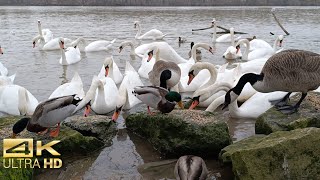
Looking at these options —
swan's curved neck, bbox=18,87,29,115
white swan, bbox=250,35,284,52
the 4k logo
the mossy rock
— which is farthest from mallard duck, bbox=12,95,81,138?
white swan, bbox=250,35,284,52

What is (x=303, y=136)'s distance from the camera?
14.0 ft

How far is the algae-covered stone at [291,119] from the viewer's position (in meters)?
5.26

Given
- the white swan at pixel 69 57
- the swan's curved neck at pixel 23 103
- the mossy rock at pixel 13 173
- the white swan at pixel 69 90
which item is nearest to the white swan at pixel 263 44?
the white swan at pixel 69 57

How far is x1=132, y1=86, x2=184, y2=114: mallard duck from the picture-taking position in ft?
18.3

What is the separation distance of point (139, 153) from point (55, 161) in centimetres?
109

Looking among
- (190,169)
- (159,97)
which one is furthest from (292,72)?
(190,169)

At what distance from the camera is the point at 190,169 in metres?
4.18

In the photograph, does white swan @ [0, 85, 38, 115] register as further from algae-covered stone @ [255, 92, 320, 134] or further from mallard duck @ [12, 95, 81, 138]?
algae-covered stone @ [255, 92, 320, 134]

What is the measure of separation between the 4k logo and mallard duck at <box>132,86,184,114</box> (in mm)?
1529

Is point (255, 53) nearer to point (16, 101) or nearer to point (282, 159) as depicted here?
point (16, 101)

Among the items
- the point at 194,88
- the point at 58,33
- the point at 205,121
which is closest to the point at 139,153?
the point at 205,121

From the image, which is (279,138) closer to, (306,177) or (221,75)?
(306,177)

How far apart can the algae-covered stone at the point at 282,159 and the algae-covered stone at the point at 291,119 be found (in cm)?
95

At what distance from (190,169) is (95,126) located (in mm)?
1943
